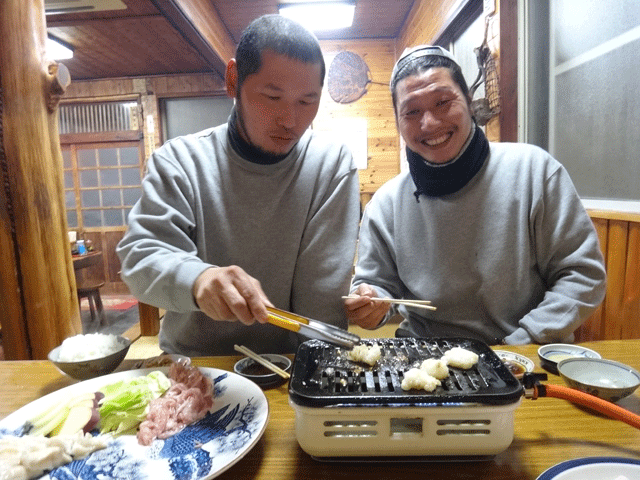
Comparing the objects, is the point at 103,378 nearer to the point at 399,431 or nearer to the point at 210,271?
the point at 210,271

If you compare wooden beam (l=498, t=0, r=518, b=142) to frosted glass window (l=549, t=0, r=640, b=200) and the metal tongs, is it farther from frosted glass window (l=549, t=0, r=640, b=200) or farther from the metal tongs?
the metal tongs

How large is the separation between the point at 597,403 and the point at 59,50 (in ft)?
24.2

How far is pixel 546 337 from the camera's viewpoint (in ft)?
5.16

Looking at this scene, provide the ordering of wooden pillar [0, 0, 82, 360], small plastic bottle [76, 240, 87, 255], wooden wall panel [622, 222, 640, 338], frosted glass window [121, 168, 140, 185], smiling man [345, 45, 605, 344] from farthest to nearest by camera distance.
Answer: frosted glass window [121, 168, 140, 185] < small plastic bottle [76, 240, 87, 255] < wooden pillar [0, 0, 82, 360] < wooden wall panel [622, 222, 640, 338] < smiling man [345, 45, 605, 344]

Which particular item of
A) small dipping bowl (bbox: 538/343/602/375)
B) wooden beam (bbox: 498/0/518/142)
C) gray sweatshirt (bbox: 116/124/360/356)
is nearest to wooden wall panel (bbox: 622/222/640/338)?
small dipping bowl (bbox: 538/343/602/375)

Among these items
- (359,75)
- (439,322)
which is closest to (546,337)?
(439,322)

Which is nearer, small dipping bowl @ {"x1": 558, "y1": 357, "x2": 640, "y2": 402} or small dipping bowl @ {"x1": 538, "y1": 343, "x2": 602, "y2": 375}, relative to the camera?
small dipping bowl @ {"x1": 558, "y1": 357, "x2": 640, "y2": 402}

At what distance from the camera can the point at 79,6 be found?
4793 mm

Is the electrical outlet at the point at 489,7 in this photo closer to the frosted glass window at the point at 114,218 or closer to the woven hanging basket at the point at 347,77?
the woven hanging basket at the point at 347,77

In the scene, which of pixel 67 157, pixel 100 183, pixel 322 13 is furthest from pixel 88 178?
pixel 322 13

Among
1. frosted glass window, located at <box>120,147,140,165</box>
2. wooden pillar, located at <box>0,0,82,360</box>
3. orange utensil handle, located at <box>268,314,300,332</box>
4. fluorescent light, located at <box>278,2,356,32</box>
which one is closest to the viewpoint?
orange utensil handle, located at <box>268,314,300,332</box>

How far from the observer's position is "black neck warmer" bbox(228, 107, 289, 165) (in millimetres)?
1653

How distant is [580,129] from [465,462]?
2.24 meters

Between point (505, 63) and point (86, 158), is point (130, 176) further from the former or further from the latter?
point (505, 63)
